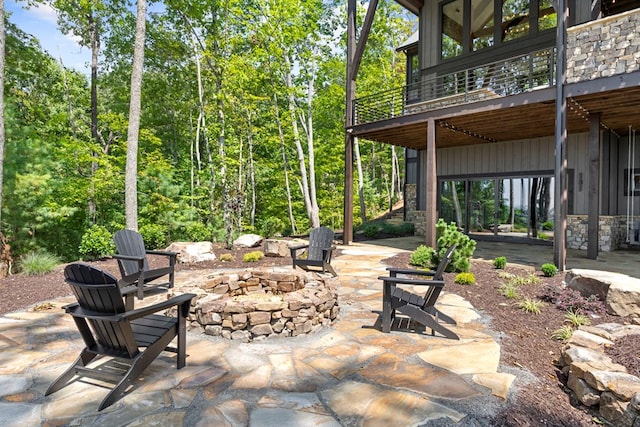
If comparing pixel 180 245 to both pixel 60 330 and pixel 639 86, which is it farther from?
pixel 639 86

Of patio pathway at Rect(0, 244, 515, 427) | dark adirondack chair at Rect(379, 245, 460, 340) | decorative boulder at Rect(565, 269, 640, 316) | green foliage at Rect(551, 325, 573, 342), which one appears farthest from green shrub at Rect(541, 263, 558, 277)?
dark adirondack chair at Rect(379, 245, 460, 340)

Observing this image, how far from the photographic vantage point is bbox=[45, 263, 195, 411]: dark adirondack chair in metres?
2.27

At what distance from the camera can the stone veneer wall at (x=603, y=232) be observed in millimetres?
9414

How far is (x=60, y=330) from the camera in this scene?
3.64 meters

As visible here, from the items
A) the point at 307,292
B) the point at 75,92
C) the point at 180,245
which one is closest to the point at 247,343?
the point at 307,292

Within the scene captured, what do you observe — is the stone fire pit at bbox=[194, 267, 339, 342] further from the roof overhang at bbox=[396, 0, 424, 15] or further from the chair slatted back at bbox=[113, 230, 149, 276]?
the roof overhang at bbox=[396, 0, 424, 15]

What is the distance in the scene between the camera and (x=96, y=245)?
25.7ft

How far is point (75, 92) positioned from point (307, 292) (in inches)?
719

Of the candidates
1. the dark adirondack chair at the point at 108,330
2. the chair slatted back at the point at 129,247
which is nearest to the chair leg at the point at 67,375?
the dark adirondack chair at the point at 108,330

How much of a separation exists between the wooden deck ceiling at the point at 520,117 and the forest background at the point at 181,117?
4771 mm

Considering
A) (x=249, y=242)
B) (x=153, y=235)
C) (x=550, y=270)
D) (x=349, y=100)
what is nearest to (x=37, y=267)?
(x=153, y=235)

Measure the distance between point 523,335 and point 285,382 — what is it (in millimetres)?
2494

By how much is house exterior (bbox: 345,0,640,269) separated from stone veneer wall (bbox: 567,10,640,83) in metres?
0.02

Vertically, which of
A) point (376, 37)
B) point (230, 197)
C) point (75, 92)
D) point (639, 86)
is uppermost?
point (376, 37)
